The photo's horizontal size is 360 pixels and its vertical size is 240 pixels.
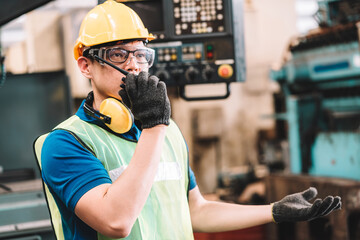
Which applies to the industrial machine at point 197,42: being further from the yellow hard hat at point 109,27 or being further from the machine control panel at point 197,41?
the yellow hard hat at point 109,27

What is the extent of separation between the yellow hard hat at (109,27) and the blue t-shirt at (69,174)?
287 millimetres

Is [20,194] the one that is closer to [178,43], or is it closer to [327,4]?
[178,43]

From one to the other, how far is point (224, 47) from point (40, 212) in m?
1.23

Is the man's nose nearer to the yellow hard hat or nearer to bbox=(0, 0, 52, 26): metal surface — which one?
the yellow hard hat

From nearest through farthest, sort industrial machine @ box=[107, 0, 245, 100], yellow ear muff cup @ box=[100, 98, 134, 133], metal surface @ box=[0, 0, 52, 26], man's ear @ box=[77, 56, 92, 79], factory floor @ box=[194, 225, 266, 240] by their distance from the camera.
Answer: yellow ear muff cup @ box=[100, 98, 134, 133]
man's ear @ box=[77, 56, 92, 79]
metal surface @ box=[0, 0, 52, 26]
industrial machine @ box=[107, 0, 245, 100]
factory floor @ box=[194, 225, 266, 240]

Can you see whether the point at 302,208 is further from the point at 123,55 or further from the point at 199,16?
the point at 199,16

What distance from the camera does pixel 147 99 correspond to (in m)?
1.17

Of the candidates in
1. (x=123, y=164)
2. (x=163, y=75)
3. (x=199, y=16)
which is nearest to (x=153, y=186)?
(x=123, y=164)

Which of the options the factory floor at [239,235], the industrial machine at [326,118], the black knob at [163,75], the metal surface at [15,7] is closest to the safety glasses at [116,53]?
the metal surface at [15,7]

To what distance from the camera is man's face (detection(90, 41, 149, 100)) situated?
1325mm

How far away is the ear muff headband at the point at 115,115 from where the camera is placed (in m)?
1.27

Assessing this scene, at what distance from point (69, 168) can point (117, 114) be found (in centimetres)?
19

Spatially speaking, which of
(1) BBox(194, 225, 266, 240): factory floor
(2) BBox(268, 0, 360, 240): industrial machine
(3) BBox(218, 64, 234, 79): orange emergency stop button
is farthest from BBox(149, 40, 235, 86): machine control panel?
(1) BBox(194, 225, 266, 240): factory floor

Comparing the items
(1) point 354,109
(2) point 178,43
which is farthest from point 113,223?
(1) point 354,109
